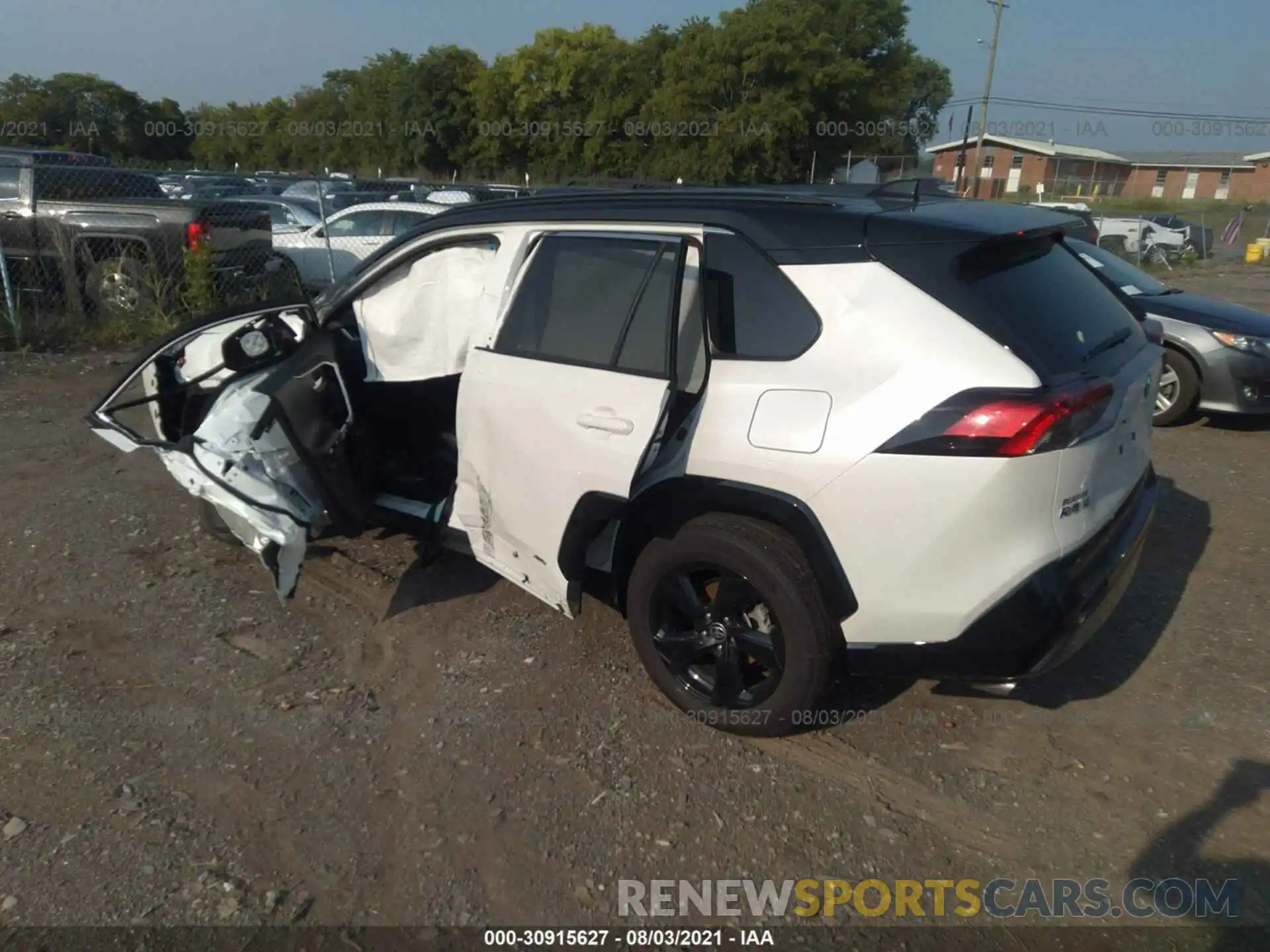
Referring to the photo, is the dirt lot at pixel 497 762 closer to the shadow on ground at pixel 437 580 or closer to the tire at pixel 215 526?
the shadow on ground at pixel 437 580

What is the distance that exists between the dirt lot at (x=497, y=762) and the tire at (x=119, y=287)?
20.9 feet

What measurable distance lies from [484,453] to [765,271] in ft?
4.52

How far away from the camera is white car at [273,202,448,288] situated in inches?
523

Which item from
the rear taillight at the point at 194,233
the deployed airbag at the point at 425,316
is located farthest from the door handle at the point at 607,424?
the rear taillight at the point at 194,233

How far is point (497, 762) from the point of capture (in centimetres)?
329

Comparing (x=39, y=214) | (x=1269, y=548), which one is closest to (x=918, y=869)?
(x=1269, y=548)

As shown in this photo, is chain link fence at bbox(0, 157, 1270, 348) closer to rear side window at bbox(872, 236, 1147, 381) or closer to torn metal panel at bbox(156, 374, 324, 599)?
torn metal panel at bbox(156, 374, 324, 599)

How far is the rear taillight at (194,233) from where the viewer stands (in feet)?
33.3

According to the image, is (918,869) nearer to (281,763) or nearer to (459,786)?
(459,786)

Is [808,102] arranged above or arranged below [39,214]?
above

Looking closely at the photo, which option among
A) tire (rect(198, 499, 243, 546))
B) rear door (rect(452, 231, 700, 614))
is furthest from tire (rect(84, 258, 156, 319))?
rear door (rect(452, 231, 700, 614))

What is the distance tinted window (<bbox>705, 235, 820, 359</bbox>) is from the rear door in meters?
0.14

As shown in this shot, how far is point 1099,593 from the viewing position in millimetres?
2994

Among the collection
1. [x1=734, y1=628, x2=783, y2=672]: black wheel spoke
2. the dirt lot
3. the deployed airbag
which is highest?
the deployed airbag
